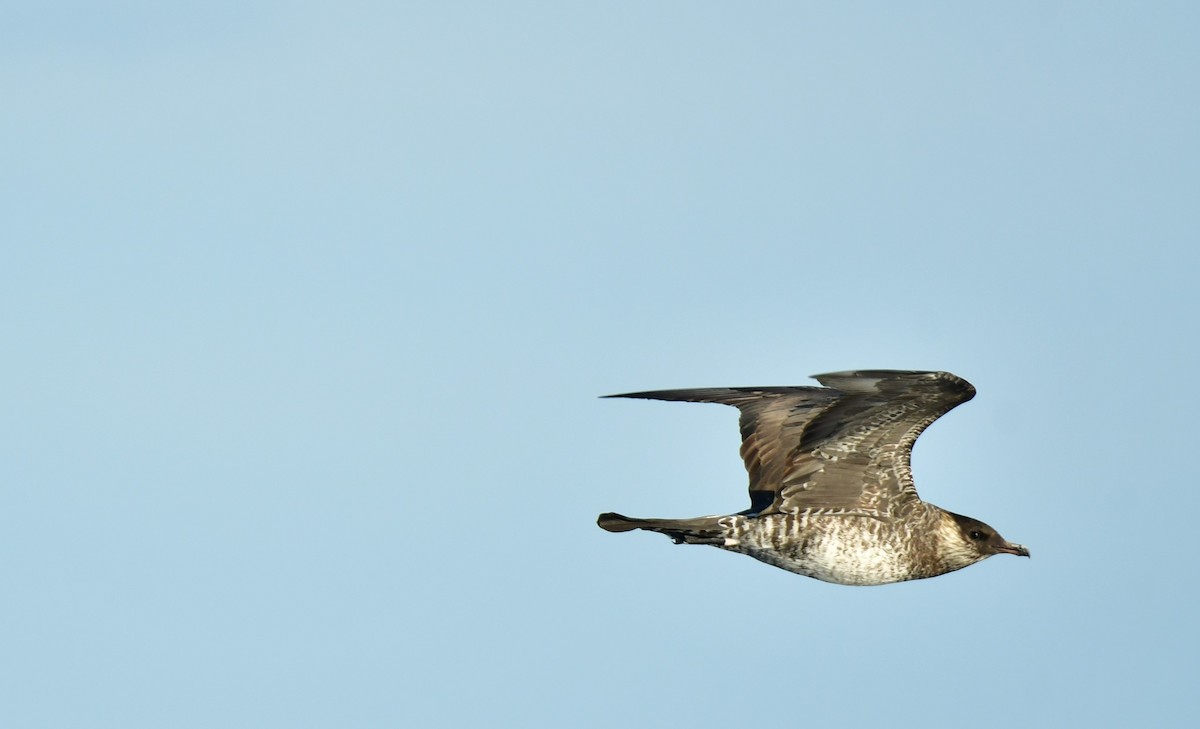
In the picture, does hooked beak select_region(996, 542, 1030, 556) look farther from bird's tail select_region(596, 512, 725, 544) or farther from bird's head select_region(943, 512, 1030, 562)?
bird's tail select_region(596, 512, 725, 544)

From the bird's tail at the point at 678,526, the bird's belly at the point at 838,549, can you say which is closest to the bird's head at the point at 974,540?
the bird's belly at the point at 838,549

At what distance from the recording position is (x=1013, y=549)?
19.4 meters

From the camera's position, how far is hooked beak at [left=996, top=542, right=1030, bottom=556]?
63.7ft

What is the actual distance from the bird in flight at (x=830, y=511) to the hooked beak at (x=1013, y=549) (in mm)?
20

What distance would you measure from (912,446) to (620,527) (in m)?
2.55

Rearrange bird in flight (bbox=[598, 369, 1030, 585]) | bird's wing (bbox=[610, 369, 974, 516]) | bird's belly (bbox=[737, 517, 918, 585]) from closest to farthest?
bird's wing (bbox=[610, 369, 974, 516]) < bird in flight (bbox=[598, 369, 1030, 585]) < bird's belly (bbox=[737, 517, 918, 585])

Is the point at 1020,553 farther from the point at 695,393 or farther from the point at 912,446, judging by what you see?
the point at 695,393

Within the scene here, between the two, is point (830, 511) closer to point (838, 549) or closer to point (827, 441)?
point (838, 549)

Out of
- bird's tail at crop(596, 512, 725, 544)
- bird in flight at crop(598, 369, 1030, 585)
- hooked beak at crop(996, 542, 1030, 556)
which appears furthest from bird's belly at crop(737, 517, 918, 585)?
hooked beak at crop(996, 542, 1030, 556)

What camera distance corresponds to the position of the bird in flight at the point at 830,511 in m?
18.5

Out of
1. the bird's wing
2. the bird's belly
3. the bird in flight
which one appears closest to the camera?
the bird's wing

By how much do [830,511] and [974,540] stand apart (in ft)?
4.51

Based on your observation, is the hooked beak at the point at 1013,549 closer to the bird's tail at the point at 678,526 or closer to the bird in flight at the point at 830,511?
the bird in flight at the point at 830,511

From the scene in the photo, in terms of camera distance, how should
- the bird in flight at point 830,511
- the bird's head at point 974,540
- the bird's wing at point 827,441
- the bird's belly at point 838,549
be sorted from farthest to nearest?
1. the bird's head at point 974,540
2. the bird's belly at point 838,549
3. the bird in flight at point 830,511
4. the bird's wing at point 827,441
